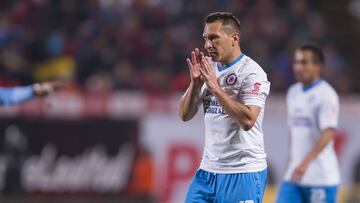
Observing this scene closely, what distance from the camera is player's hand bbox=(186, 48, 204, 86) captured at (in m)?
6.94

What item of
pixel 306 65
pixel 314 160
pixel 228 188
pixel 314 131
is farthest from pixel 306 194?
pixel 228 188

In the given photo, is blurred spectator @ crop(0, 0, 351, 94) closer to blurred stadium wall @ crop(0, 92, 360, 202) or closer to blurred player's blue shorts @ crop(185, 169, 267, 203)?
blurred stadium wall @ crop(0, 92, 360, 202)

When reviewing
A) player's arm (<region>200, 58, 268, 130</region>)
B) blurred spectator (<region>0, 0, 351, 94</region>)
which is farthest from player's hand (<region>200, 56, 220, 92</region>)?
blurred spectator (<region>0, 0, 351, 94</region>)

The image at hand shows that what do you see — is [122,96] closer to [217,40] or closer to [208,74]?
[217,40]

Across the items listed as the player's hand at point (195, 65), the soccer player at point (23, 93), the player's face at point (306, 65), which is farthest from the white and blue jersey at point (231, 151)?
the player's face at point (306, 65)

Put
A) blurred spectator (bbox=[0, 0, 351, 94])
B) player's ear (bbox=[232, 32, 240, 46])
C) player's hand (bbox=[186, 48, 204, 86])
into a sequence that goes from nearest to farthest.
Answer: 1. player's hand (bbox=[186, 48, 204, 86])
2. player's ear (bbox=[232, 32, 240, 46])
3. blurred spectator (bbox=[0, 0, 351, 94])

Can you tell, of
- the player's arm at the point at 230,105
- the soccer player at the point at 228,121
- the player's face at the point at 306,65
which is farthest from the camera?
the player's face at the point at 306,65

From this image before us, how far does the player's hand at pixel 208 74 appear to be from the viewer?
22.3 ft

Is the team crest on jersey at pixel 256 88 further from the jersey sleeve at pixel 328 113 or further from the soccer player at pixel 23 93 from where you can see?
the soccer player at pixel 23 93

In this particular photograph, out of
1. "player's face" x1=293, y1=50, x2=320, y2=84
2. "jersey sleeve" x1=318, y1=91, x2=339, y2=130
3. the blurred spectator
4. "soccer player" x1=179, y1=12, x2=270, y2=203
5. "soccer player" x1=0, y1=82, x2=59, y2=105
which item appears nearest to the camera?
"soccer player" x1=179, y1=12, x2=270, y2=203

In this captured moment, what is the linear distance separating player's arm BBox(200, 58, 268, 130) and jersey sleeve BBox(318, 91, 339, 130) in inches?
102

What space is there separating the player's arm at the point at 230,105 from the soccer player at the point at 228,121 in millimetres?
70

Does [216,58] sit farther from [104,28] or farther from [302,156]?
[104,28]

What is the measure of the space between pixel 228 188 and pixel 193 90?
81 cm
